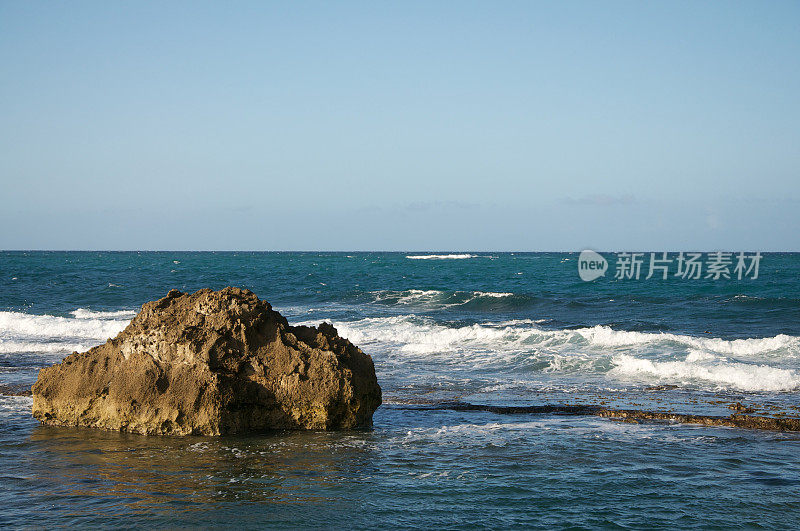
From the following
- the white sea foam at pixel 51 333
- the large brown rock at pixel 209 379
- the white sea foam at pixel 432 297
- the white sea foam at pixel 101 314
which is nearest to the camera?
the large brown rock at pixel 209 379

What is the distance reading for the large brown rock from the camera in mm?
7754

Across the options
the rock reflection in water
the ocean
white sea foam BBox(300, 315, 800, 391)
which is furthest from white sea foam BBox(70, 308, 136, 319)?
the rock reflection in water

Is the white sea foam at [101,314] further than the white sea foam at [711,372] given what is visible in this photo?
Yes

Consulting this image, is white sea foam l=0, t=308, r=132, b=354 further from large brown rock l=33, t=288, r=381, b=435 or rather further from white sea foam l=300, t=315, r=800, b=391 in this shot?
large brown rock l=33, t=288, r=381, b=435

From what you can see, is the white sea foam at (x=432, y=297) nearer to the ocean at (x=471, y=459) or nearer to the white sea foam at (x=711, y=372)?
the ocean at (x=471, y=459)

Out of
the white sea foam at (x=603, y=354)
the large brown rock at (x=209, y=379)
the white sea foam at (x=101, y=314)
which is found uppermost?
the large brown rock at (x=209, y=379)

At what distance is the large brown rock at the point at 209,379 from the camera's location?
7754 millimetres

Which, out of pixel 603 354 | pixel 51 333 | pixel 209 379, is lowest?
pixel 51 333

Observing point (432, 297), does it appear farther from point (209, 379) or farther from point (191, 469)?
point (191, 469)

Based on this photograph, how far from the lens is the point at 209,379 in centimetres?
774

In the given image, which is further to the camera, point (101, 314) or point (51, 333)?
point (101, 314)

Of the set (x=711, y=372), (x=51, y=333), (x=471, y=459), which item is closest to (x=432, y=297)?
(x=51, y=333)

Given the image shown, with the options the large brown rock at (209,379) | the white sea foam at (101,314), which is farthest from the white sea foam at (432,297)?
the large brown rock at (209,379)

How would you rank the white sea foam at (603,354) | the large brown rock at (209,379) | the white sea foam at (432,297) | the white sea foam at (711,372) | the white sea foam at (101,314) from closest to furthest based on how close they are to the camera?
1. the large brown rock at (209,379)
2. the white sea foam at (711,372)
3. the white sea foam at (603,354)
4. the white sea foam at (101,314)
5. the white sea foam at (432,297)
